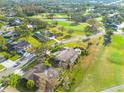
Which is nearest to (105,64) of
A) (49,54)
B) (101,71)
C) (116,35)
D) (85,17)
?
(101,71)

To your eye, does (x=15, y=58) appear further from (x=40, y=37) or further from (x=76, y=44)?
(x=76, y=44)

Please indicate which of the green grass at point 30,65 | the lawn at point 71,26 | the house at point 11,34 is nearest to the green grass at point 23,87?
the green grass at point 30,65

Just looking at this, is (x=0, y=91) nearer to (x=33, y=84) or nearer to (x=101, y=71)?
(x=33, y=84)

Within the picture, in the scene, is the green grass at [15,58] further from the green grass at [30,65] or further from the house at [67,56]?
the house at [67,56]

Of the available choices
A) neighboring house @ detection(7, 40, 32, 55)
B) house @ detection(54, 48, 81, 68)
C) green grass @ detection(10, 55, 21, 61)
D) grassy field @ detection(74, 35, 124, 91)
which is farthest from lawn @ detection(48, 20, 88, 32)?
green grass @ detection(10, 55, 21, 61)

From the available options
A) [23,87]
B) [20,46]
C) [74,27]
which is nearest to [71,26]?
[74,27]

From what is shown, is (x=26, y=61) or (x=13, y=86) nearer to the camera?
(x=13, y=86)

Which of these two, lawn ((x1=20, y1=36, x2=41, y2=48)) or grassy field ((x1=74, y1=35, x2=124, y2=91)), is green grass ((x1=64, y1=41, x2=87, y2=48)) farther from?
lawn ((x1=20, y1=36, x2=41, y2=48))
